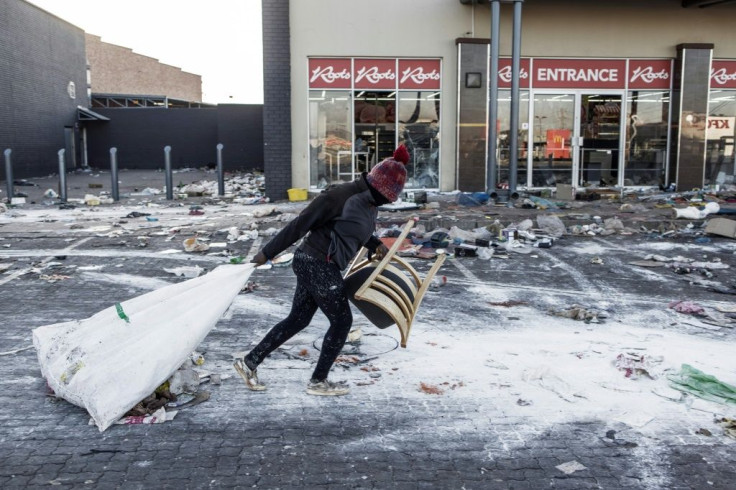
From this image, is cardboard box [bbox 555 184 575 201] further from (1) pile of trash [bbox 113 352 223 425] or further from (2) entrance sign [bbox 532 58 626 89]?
(1) pile of trash [bbox 113 352 223 425]

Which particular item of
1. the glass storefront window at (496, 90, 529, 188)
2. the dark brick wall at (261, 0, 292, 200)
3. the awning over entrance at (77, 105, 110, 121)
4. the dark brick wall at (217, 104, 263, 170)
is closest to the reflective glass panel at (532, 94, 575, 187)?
the glass storefront window at (496, 90, 529, 188)

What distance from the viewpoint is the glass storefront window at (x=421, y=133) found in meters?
17.5

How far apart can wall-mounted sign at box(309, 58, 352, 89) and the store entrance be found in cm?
495

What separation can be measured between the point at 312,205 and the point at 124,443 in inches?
72.9

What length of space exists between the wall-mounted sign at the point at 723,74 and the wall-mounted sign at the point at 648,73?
1.21 meters

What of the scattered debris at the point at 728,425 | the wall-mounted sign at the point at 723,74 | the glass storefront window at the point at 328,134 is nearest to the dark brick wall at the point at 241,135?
the glass storefront window at the point at 328,134

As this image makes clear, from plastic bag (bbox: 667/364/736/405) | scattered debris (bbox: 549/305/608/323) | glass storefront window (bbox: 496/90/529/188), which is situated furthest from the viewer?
glass storefront window (bbox: 496/90/529/188)

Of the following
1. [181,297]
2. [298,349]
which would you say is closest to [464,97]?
[298,349]

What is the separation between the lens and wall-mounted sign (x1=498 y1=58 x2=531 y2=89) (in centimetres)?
1767

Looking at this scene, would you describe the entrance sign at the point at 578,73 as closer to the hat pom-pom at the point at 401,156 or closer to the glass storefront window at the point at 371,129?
the glass storefront window at the point at 371,129

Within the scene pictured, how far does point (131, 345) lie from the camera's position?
14.9 ft

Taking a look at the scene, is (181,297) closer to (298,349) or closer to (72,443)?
(72,443)

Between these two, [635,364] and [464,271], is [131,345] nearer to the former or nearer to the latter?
[635,364]

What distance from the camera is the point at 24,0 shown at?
27.2 m
